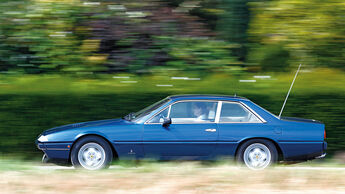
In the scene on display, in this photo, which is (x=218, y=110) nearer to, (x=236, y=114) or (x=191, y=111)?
(x=236, y=114)

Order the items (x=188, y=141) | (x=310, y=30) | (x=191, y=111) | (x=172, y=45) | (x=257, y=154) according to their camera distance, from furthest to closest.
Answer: (x=172, y=45), (x=310, y=30), (x=191, y=111), (x=257, y=154), (x=188, y=141)

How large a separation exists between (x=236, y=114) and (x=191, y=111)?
2.37 feet

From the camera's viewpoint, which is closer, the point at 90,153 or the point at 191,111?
the point at 90,153

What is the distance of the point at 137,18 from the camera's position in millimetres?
13148

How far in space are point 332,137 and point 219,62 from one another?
3667 mm

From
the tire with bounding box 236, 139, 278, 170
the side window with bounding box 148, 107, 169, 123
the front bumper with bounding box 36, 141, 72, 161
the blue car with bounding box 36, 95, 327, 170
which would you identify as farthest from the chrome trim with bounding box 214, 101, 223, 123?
the front bumper with bounding box 36, 141, 72, 161

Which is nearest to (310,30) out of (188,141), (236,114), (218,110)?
(236,114)

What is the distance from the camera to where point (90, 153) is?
8.20 m

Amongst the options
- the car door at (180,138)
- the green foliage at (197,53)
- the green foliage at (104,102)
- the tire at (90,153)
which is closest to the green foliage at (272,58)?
the green foliage at (197,53)

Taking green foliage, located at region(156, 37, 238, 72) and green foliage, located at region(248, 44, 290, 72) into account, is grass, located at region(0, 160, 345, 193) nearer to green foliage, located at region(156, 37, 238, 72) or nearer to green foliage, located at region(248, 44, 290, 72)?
green foliage, located at region(248, 44, 290, 72)

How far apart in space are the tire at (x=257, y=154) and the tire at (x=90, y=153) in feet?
6.77

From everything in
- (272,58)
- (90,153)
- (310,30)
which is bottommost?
(90,153)

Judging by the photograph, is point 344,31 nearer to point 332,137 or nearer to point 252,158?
point 332,137

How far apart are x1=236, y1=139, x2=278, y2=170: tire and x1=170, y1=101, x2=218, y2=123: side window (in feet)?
2.43
